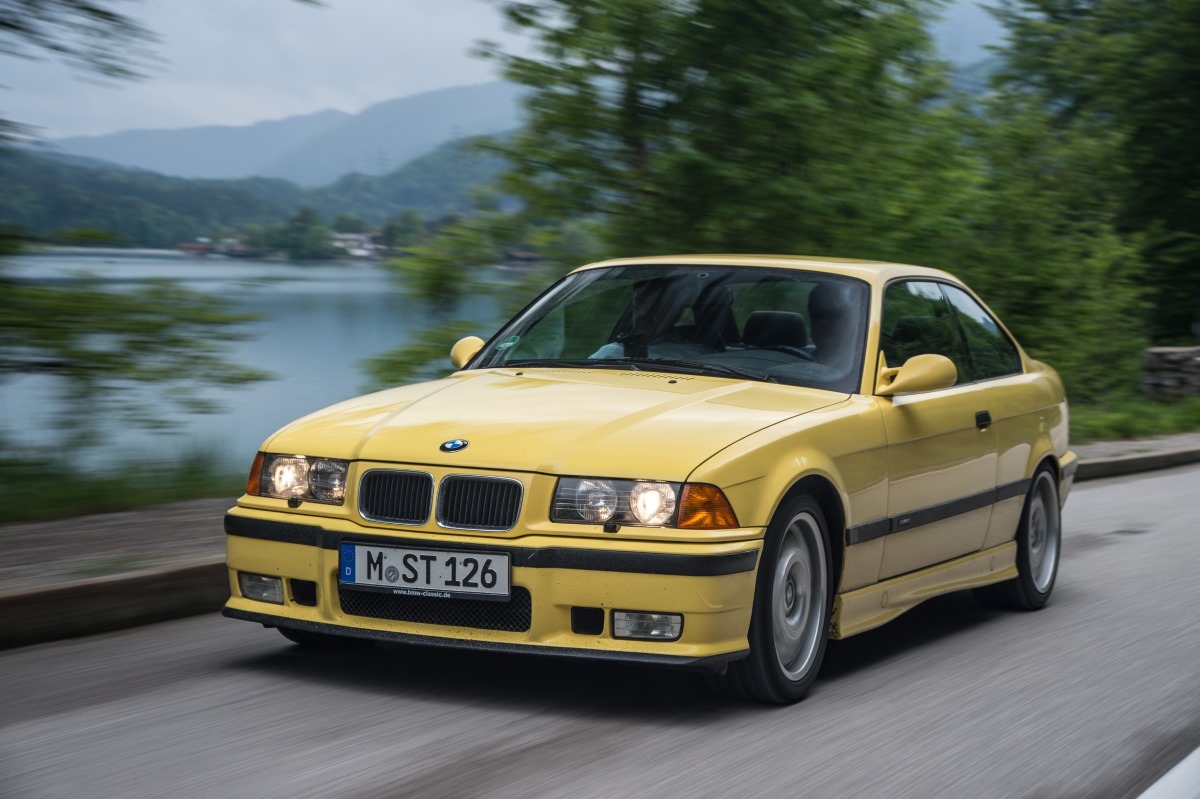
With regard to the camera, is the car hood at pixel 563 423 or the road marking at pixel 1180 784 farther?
the car hood at pixel 563 423

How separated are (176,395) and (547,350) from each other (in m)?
3.56

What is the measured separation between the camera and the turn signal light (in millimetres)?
4766

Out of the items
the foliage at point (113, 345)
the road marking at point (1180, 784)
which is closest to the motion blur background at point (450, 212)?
the foliage at point (113, 345)

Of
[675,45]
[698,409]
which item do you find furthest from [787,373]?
[675,45]

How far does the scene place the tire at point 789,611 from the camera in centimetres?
498

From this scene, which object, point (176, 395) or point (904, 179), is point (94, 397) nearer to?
point (176, 395)

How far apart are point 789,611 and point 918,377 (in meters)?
1.16

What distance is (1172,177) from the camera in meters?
30.5

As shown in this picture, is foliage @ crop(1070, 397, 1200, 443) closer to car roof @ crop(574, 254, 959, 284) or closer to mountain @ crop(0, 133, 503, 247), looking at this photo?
mountain @ crop(0, 133, 503, 247)

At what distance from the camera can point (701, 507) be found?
477 cm

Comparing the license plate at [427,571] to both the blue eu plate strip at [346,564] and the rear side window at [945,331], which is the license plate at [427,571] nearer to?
the blue eu plate strip at [346,564]

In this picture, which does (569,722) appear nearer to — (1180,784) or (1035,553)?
(1180,784)

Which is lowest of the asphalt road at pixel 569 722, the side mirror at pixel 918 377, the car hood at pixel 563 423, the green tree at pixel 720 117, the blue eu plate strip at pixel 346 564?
the asphalt road at pixel 569 722

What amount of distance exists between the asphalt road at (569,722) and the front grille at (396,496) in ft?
1.92
